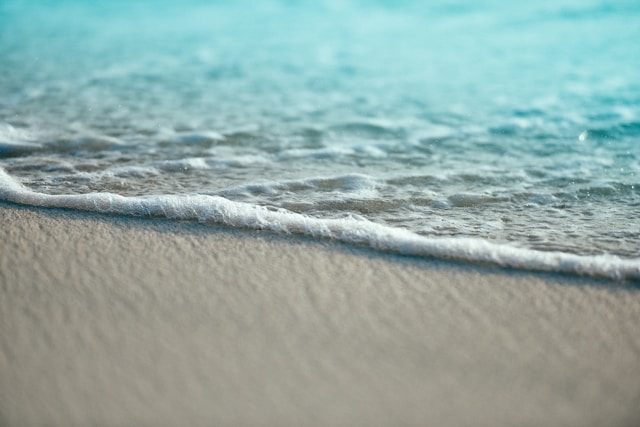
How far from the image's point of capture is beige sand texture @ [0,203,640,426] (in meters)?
1.35

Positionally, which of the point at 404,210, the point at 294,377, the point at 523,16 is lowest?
the point at 294,377

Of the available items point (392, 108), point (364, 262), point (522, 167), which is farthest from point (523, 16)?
point (364, 262)

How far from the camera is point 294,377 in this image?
143 centimetres

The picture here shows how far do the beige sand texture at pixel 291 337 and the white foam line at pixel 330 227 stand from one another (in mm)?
55

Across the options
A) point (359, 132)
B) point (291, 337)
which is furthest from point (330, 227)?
point (359, 132)

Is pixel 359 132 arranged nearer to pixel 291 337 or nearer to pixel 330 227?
pixel 330 227

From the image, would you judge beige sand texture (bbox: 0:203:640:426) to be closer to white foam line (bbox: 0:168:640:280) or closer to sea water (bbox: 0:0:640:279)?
white foam line (bbox: 0:168:640:280)

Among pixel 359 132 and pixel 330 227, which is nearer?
pixel 330 227

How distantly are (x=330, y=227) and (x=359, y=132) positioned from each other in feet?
4.77

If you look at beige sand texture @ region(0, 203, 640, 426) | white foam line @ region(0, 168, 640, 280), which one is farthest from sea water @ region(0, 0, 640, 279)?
beige sand texture @ region(0, 203, 640, 426)

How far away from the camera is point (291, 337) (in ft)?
5.13

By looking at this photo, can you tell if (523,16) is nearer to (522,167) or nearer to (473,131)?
(473,131)

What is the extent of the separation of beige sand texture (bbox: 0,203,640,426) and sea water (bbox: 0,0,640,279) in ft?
0.61

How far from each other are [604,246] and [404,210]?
0.71m
